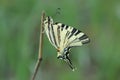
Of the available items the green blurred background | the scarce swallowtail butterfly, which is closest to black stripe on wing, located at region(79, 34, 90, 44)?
the scarce swallowtail butterfly

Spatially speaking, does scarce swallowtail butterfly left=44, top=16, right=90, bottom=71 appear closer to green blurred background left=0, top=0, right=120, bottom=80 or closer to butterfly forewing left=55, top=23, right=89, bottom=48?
butterfly forewing left=55, top=23, right=89, bottom=48

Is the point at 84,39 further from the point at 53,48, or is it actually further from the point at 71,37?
the point at 53,48

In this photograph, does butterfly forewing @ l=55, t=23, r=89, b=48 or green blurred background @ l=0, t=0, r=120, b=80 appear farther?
green blurred background @ l=0, t=0, r=120, b=80

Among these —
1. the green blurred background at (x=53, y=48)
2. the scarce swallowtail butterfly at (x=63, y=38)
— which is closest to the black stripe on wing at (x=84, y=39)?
the scarce swallowtail butterfly at (x=63, y=38)

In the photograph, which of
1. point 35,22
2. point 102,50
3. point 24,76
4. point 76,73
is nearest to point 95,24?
point 102,50

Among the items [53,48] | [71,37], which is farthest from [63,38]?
[53,48]

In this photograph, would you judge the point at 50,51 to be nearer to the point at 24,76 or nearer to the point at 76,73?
the point at 76,73

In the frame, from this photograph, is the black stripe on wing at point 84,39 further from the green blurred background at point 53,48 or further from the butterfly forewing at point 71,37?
the green blurred background at point 53,48
